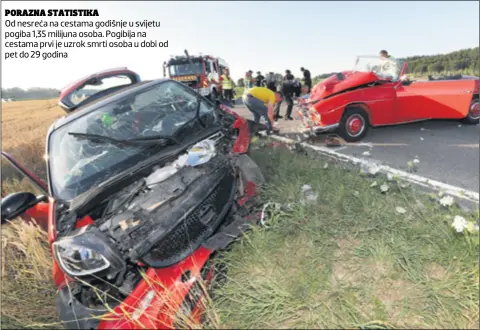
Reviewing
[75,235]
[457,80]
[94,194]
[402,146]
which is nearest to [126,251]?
[75,235]

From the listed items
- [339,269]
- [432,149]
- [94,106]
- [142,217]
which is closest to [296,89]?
[432,149]

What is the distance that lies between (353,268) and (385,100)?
4.11m

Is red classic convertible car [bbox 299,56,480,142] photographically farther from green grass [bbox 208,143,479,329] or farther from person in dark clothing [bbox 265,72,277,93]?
person in dark clothing [bbox 265,72,277,93]

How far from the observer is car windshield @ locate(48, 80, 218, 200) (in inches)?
A: 99.0

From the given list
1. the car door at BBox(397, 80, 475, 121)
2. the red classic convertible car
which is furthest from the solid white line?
the car door at BBox(397, 80, 475, 121)

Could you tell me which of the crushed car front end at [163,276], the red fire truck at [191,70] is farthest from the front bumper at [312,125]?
the red fire truck at [191,70]

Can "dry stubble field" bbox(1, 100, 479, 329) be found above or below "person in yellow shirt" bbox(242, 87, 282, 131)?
below

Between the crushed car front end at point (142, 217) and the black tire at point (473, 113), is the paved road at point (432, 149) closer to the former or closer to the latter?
the black tire at point (473, 113)

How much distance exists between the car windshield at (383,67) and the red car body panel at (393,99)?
12cm

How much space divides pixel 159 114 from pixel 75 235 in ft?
Result: 5.98

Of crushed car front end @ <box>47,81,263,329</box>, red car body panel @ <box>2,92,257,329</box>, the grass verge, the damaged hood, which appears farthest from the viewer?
the damaged hood

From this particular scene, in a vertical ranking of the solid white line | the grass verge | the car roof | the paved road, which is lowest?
the grass verge

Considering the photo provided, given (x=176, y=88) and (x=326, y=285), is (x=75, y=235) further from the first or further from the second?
(x=176, y=88)

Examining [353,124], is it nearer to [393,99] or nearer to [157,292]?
[393,99]
